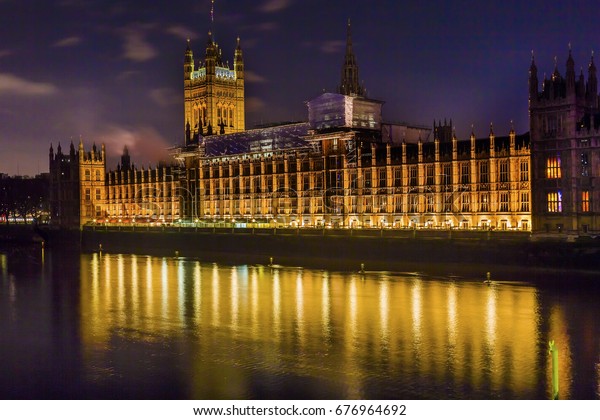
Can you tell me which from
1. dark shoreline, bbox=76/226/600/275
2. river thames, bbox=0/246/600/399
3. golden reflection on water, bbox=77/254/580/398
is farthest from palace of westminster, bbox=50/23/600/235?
golden reflection on water, bbox=77/254/580/398

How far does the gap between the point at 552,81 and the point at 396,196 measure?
1223 inches

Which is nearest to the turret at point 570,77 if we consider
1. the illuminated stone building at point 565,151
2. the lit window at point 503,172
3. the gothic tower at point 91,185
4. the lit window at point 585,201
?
the illuminated stone building at point 565,151

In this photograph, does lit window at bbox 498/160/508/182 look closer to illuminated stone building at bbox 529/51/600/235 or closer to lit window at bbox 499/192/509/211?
lit window at bbox 499/192/509/211

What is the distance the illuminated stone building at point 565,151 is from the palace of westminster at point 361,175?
0.12 metres

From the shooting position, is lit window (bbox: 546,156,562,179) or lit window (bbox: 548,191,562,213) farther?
lit window (bbox: 546,156,562,179)

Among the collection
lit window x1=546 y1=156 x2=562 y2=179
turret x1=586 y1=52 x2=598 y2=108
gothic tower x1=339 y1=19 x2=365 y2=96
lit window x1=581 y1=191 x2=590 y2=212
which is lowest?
lit window x1=581 y1=191 x2=590 y2=212

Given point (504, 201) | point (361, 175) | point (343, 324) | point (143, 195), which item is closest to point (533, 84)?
point (504, 201)

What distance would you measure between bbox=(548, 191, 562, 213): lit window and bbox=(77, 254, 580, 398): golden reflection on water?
81.8 ft

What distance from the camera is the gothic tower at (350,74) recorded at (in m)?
148

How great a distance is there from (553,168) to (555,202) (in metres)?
4.07

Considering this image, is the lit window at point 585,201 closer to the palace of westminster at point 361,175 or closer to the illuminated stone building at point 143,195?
the palace of westminster at point 361,175

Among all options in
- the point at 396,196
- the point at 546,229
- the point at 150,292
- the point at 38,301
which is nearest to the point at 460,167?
the point at 396,196

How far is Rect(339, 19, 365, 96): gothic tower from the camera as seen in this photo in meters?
148
